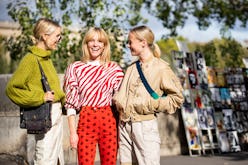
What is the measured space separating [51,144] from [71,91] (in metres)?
0.43

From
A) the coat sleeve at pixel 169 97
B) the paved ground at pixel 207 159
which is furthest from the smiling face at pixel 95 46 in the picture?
the paved ground at pixel 207 159

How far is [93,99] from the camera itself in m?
3.41

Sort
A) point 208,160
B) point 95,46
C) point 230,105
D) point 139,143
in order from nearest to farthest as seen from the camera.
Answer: point 139,143 → point 95,46 → point 208,160 → point 230,105

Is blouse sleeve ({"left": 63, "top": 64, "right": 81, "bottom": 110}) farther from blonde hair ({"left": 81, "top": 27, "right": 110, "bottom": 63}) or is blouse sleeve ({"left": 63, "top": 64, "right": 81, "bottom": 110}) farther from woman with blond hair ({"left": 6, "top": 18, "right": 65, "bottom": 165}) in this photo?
blonde hair ({"left": 81, "top": 27, "right": 110, "bottom": 63})

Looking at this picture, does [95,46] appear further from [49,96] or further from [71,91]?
[49,96]

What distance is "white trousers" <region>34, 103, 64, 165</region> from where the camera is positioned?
329 cm

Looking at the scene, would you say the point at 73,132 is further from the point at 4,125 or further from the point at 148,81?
the point at 4,125

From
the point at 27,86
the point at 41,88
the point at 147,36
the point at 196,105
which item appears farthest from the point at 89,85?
the point at 196,105

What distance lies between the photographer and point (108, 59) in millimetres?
3611

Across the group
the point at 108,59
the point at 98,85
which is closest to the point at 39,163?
the point at 98,85

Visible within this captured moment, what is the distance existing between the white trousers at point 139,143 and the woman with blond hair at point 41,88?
50 cm

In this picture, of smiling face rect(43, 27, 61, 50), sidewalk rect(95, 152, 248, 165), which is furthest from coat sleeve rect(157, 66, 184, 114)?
sidewalk rect(95, 152, 248, 165)

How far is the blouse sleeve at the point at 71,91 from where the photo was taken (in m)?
3.44

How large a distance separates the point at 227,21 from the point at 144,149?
847 centimetres
